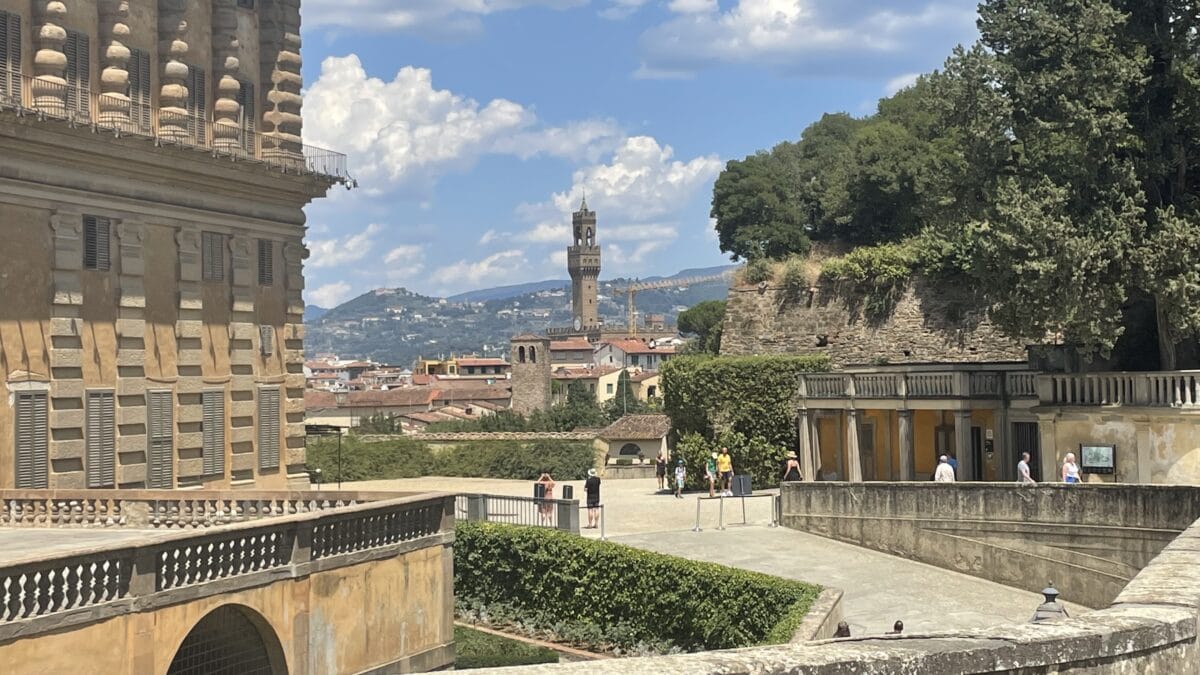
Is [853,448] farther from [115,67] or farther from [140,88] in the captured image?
[115,67]

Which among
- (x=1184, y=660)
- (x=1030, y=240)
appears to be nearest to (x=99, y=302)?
(x=1030, y=240)

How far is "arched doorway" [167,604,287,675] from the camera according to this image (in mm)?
19094

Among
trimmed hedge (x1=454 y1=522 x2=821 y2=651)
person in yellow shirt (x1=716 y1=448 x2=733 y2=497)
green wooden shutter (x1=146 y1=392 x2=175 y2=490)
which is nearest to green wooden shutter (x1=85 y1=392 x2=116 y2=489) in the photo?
green wooden shutter (x1=146 y1=392 x2=175 y2=490)

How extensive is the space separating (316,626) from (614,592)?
26.3 ft

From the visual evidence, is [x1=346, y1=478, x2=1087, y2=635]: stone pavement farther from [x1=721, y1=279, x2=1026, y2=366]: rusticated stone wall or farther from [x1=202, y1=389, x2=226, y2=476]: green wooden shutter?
[x1=721, y1=279, x2=1026, y2=366]: rusticated stone wall

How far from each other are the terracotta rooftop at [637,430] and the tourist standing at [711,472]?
A: 35.5m

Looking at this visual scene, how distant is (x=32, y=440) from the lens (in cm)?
2706

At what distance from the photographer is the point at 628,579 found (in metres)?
26.9

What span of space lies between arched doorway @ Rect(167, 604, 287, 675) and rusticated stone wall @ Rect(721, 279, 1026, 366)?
2827 cm

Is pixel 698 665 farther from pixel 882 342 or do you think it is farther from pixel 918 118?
pixel 918 118

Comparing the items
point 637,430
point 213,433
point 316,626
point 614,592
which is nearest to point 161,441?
point 213,433

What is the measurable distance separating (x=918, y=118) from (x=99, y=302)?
32.9 m

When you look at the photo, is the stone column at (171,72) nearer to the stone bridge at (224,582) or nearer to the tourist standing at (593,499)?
the stone bridge at (224,582)

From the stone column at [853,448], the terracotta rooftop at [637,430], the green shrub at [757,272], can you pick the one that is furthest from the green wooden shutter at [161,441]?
the terracotta rooftop at [637,430]
